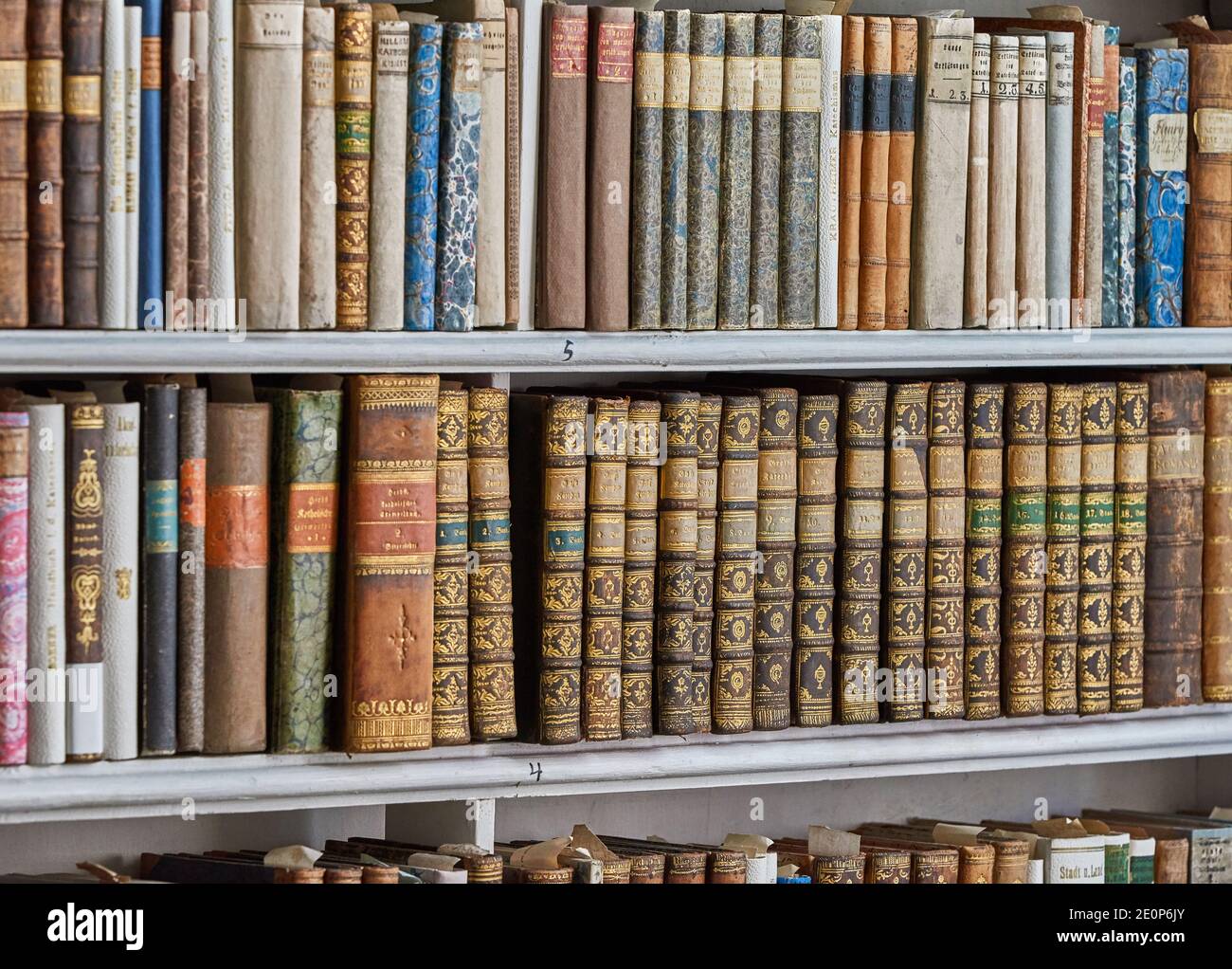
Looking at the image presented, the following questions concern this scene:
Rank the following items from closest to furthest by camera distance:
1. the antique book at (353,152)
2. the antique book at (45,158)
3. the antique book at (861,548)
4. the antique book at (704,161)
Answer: the antique book at (45,158)
the antique book at (353,152)
the antique book at (704,161)
the antique book at (861,548)

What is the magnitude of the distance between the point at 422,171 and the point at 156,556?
399mm

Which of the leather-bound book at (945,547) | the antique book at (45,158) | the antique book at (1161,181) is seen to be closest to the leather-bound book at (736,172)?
the leather-bound book at (945,547)

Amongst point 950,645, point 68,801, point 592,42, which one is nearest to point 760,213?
point 592,42

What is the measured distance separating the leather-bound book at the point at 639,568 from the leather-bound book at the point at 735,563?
2.7 inches

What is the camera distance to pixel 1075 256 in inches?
71.3

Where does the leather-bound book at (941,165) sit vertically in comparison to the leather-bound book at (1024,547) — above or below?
above

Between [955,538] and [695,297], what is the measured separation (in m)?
0.36

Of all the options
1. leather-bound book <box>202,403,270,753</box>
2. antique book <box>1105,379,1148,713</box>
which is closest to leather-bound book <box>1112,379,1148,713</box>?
antique book <box>1105,379,1148,713</box>

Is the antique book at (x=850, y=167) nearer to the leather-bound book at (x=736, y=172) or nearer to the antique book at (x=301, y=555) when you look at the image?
the leather-bound book at (x=736, y=172)

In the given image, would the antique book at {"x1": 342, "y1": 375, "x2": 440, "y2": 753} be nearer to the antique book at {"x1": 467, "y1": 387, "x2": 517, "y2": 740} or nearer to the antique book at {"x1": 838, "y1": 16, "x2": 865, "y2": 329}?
the antique book at {"x1": 467, "y1": 387, "x2": 517, "y2": 740}

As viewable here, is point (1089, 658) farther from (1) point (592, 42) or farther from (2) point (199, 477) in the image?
(2) point (199, 477)

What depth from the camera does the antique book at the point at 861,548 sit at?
1777mm

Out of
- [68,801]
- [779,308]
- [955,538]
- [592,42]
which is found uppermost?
[592,42]

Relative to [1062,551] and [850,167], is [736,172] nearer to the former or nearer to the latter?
[850,167]
